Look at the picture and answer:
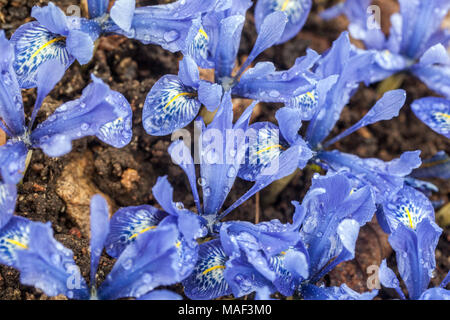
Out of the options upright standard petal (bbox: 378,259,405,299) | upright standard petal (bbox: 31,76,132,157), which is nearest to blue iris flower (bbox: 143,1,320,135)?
upright standard petal (bbox: 31,76,132,157)

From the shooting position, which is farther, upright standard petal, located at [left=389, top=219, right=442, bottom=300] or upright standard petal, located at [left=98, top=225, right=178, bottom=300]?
upright standard petal, located at [left=389, top=219, right=442, bottom=300]

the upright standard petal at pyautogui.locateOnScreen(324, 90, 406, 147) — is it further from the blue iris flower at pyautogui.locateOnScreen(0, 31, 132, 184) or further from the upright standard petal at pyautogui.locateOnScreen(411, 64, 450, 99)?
the blue iris flower at pyautogui.locateOnScreen(0, 31, 132, 184)

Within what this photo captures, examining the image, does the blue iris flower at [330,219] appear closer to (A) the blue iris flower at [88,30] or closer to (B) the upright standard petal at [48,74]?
(A) the blue iris flower at [88,30]

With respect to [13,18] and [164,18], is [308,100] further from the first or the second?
[13,18]

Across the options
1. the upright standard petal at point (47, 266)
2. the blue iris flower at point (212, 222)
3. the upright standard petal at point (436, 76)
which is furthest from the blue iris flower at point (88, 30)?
the upright standard petal at point (436, 76)

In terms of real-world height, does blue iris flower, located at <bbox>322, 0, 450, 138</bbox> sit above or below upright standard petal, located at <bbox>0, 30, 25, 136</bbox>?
below

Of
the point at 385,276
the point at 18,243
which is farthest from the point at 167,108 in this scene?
the point at 385,276
